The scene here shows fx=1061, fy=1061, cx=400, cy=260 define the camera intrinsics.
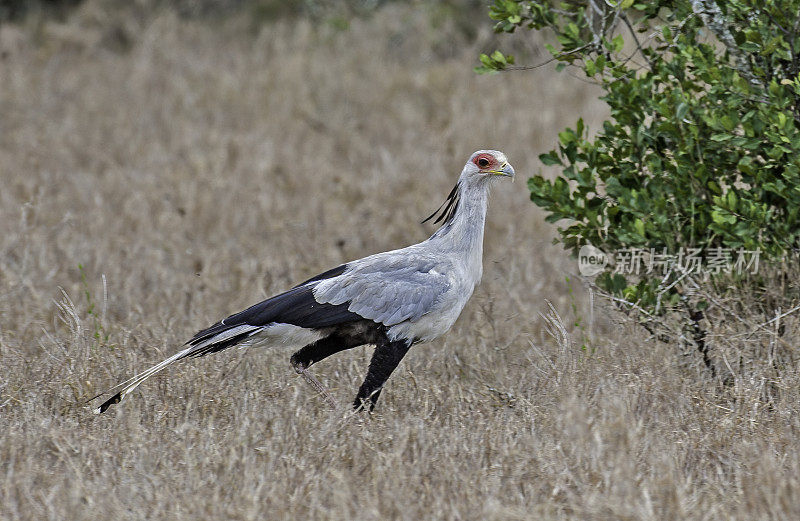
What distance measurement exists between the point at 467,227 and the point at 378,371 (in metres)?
0.90

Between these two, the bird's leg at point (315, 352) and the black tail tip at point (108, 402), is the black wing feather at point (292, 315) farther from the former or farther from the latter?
the black tail tip at point (108, 402)

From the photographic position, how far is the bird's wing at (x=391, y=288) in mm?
5203

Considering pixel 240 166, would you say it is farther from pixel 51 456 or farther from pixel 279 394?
pixel 51 456

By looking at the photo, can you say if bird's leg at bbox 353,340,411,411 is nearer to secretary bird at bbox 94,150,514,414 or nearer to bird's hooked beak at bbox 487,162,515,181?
secretary bird at bbox 94,150,514,414

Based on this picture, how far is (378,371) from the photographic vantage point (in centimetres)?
518

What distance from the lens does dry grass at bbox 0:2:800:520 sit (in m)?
4.07

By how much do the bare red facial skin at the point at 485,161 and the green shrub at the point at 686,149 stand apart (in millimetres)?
397

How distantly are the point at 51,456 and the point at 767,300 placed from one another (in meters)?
3.72

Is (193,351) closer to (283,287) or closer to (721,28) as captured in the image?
(283,287)

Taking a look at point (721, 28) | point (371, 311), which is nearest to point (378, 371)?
point (371, 311)

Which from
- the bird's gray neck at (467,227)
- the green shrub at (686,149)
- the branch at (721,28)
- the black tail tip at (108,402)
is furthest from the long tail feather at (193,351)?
the branch at (721,28)

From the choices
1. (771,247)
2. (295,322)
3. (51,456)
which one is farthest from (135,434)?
(771,247)

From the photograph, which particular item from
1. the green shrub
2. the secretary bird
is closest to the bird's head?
the secretary bird

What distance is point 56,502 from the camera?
394cm
